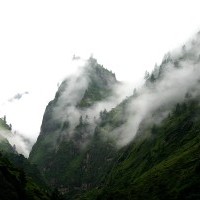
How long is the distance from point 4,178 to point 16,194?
9.32m

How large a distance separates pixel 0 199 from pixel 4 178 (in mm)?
16765

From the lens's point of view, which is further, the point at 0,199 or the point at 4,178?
the point at 4,178

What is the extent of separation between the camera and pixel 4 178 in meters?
193

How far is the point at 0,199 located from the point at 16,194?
17999 mm

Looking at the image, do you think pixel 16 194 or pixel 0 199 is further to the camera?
pixel 16 194

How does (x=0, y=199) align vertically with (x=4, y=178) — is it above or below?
below

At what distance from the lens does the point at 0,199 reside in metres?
177

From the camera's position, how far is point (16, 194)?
19488 cm
